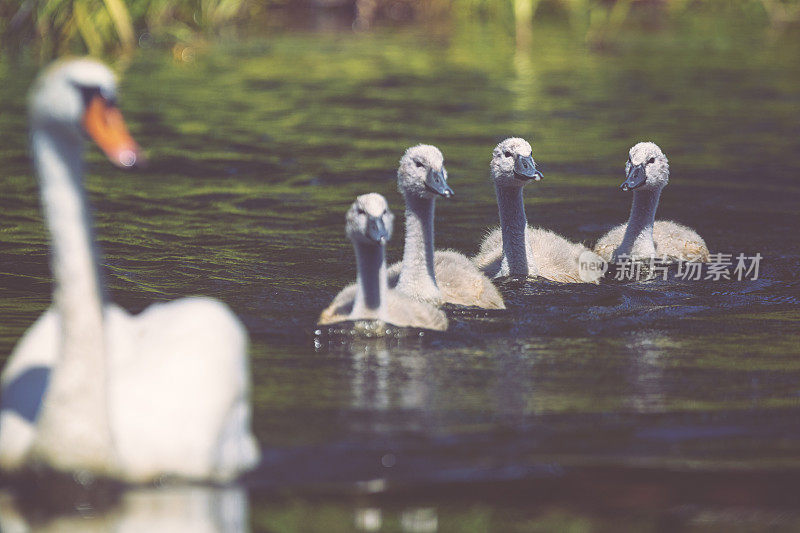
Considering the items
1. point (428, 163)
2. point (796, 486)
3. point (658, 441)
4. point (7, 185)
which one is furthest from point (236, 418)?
point (7, 185)

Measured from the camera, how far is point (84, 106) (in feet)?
15.2

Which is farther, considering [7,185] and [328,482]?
[7,185]

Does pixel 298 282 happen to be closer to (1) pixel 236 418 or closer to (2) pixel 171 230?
(2) pixel 171 230

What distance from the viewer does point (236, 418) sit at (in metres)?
5.23

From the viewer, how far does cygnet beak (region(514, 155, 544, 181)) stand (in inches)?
343

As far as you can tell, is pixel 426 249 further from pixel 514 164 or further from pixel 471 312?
pixel 514 164

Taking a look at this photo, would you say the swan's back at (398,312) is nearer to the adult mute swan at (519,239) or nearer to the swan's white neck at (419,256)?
the swan's white neck at (419,256)

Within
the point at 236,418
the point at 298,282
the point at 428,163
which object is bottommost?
the point at 236,418

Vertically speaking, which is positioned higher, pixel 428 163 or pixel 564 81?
pixel 564 81

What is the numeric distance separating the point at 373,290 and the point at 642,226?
2.94 metres

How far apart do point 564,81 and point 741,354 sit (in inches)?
493

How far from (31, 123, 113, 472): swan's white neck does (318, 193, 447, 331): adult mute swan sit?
2.59 meters

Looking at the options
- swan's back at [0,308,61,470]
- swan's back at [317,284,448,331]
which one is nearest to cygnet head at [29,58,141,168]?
swan's back at [0,308,61,470]

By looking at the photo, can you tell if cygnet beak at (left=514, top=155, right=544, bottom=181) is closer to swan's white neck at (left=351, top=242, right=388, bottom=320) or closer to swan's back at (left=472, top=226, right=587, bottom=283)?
swan's back at (left=472, top=226, right=587, bottom=283)
